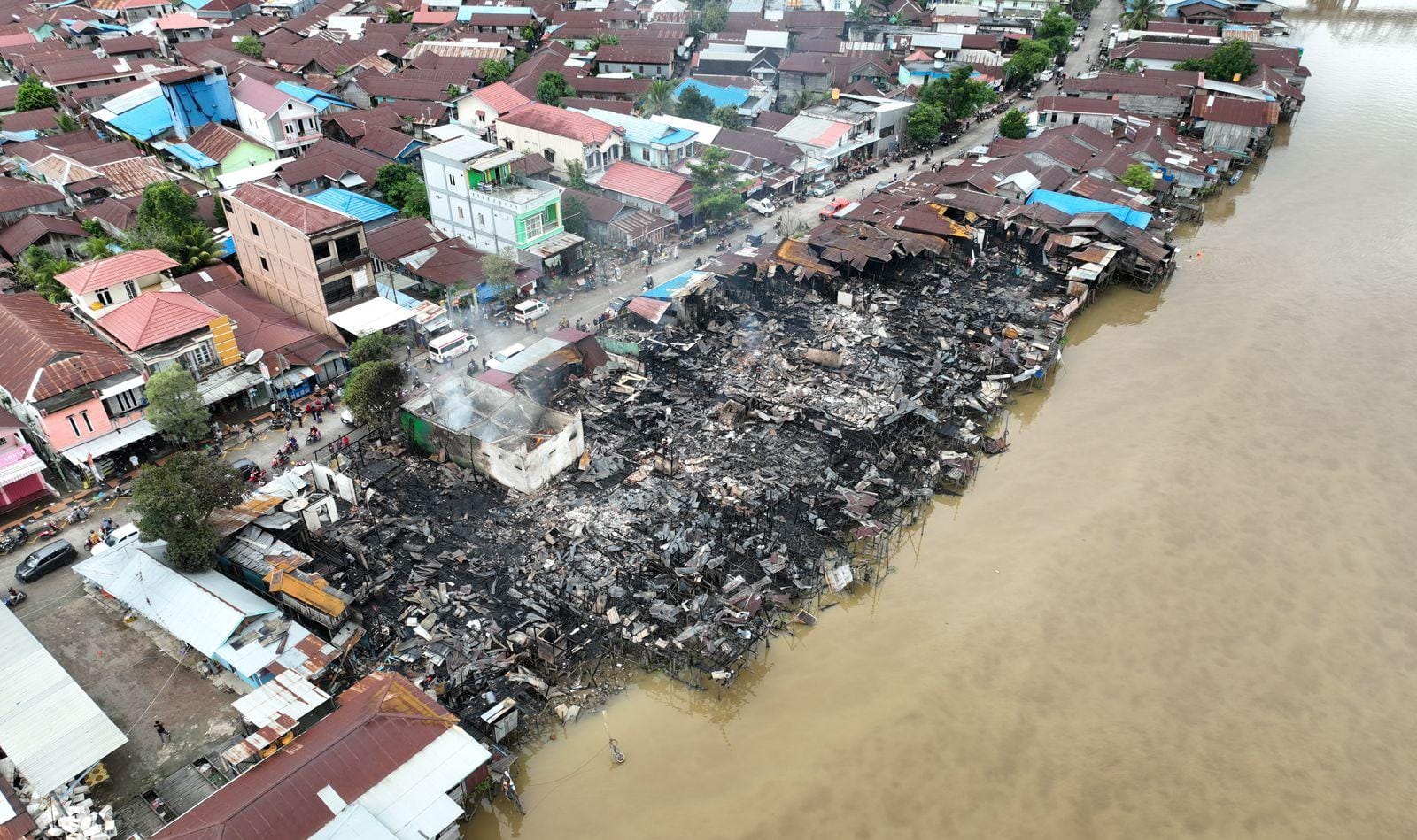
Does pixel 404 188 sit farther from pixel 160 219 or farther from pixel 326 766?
pixel 326 766

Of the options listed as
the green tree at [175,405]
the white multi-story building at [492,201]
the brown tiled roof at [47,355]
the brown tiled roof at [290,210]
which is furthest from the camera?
the white multi-story building at [492,201]

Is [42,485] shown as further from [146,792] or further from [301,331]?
[146,792]

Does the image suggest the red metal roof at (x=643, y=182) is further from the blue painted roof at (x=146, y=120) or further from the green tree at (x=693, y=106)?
the blue painted roof at (x=146, y=120)

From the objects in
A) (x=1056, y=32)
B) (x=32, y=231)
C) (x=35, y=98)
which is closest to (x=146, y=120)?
(x=35, y=98)

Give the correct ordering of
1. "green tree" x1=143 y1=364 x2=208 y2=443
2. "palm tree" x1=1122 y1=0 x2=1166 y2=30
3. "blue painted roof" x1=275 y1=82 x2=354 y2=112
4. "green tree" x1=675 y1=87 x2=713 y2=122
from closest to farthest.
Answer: "green tree" x1=143 y1=364 x2=208 y2=443, "blue painted roof" x1=275 y1=82 x2=354 y2=112, "green tree" x1=675 y1=87 x2=713 y2=122, "palm tree" x1=1122 y1=0 x2=1166 y2=30

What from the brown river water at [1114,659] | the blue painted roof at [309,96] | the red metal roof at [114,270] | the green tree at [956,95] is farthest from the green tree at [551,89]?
the brown river water at [1114,659]

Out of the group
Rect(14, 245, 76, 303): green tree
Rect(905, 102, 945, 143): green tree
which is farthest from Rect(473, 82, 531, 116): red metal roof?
Rect(905, 102, 945, 143): green tree

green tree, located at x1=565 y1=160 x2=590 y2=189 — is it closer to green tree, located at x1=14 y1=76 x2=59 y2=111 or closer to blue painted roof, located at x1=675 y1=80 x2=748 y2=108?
blue painted roof, located at x1=675 y1=80 x2=748 y2=108
